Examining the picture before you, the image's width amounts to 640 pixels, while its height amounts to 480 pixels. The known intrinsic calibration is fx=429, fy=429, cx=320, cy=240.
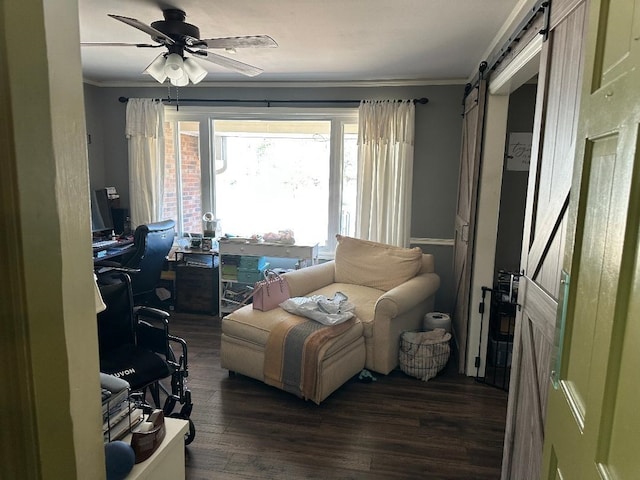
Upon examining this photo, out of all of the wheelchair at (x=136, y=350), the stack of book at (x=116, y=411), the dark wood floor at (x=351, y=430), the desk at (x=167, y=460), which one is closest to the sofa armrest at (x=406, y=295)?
the dark wood floor at (x=351, y=430)

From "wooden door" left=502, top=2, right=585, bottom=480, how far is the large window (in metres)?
2.86

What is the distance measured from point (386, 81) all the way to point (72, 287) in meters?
3.91

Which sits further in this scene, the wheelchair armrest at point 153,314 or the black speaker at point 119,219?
the black speaker at point 119,219

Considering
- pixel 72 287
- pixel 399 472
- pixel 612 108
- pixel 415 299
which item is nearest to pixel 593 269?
pixel 612 108

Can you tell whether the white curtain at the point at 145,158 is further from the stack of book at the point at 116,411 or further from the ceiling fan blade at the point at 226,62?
the stack of book at the point at 116,411

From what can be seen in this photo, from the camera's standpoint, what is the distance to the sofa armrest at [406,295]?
10.3 feet

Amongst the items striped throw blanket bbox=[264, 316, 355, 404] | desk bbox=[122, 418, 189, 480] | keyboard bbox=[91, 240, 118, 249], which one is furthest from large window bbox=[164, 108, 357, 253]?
desk bbox=[122, 418, 189, 480]

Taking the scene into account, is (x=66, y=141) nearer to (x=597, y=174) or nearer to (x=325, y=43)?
(x=597, y=174)

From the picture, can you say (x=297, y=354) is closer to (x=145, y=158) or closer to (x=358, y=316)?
(x=358, y=316)

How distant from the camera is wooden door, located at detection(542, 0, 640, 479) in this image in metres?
0.67

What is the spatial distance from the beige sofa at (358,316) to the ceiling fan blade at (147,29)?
183 centimetres

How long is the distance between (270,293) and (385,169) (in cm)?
182

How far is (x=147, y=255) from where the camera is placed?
3.75 metres

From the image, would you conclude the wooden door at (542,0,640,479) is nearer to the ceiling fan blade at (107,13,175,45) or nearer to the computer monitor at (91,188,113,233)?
the ceiling fan blade at (107,13,175,45)
